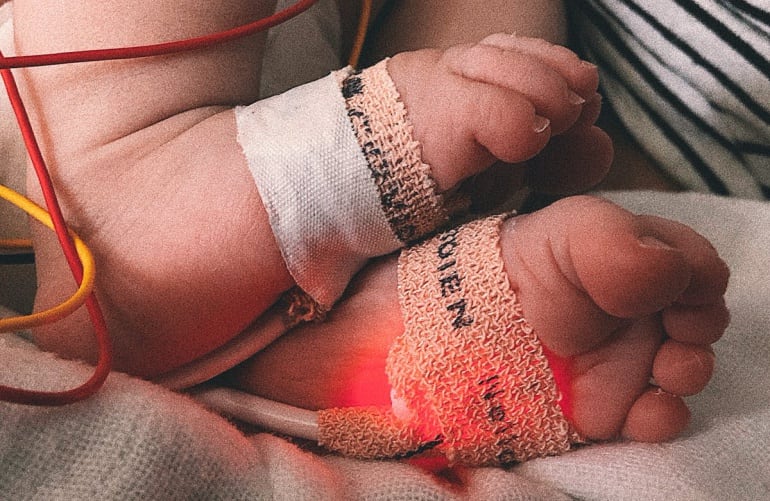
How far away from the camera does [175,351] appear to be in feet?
1.70

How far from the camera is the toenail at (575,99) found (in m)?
0.47

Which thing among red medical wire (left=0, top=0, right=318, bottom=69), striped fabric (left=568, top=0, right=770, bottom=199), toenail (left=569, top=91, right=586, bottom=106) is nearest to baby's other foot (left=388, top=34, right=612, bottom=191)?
toenail (left=569, top=91, right=586, bottom=106)

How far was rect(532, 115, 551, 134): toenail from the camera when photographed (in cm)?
45

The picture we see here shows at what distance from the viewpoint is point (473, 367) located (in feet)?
1.53

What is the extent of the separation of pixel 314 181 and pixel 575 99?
168 millimetres

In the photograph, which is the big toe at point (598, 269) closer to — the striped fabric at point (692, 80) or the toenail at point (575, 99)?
the toenail at point (575, 99)

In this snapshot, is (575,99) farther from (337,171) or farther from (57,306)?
(57,306)

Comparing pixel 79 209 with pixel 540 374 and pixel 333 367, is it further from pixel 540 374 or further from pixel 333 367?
pixel 540 374

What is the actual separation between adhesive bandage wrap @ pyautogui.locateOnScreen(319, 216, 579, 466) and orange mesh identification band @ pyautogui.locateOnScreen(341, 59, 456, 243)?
4 cm

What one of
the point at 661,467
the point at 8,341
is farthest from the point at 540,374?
the point at 8,341

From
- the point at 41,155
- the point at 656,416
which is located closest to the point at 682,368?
the point at 656,416

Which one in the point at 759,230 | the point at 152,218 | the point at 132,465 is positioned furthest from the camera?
the point at 759,230

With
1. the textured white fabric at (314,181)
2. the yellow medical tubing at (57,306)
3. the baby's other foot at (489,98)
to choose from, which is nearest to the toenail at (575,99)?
the baby's other foot at (489,98)

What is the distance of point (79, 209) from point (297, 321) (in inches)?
6.4
